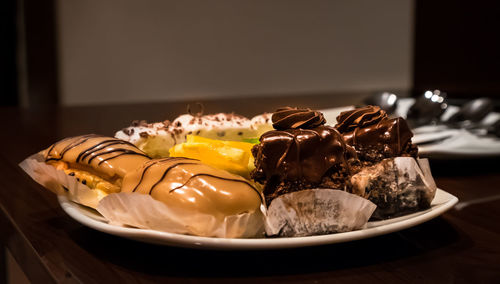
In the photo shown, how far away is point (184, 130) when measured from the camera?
41.5 inches

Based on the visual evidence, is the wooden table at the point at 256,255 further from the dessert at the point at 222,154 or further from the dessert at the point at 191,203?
the dessert at the point at 222,154

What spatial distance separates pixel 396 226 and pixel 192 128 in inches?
21.7

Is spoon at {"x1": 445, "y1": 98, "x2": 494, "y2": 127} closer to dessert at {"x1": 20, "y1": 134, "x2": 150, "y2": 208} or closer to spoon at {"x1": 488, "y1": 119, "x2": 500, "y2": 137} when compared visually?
spoon at {"x1": 488, "y1": 119, "x2": 500, "y2": 137}

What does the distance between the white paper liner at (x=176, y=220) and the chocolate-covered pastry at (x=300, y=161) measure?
8cm

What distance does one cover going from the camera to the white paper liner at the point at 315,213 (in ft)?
1.96

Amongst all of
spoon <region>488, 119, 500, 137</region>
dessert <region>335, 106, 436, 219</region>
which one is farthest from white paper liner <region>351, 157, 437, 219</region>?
spoon <region>488, 119, 500, 137</region>

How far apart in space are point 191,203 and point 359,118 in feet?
1.03

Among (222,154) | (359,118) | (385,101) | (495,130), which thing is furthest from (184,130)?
(385,101)

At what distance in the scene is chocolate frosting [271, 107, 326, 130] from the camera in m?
0.70

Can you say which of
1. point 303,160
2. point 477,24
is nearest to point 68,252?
point 303,160

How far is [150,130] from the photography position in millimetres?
1044

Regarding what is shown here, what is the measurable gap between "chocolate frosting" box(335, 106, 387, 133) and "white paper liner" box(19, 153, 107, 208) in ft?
1.16

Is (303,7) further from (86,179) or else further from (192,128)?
(86,179)

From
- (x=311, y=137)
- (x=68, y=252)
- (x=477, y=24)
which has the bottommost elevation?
(x=68, y=252)
